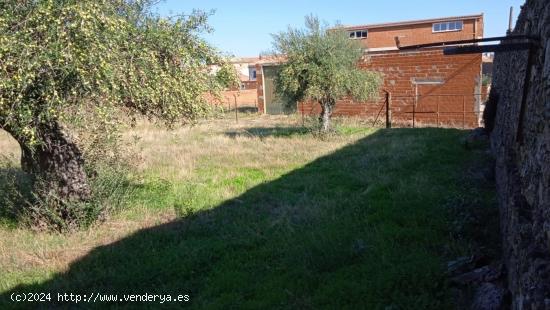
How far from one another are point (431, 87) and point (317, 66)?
6.98m

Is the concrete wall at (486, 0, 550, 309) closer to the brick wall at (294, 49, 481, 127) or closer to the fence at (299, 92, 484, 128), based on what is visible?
the fence at (299, 92, 484, 128)

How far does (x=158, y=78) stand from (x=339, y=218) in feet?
10.2

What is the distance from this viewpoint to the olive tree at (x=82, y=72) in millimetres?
4898

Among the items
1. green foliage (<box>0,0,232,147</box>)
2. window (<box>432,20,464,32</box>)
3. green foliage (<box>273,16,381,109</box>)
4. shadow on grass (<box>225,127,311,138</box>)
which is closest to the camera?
green foliage (<box>0,0,232,147</box>)

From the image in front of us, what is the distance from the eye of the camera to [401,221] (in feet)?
19.2

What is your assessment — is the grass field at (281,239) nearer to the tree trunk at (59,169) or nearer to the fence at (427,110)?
the tree trunk at (59,169)

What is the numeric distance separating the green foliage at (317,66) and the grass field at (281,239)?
5570 millimetres

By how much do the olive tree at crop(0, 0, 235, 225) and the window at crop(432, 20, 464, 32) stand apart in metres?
31.9

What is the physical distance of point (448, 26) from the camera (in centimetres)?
Result: 3569

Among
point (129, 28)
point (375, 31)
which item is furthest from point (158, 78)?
point (375, 31)

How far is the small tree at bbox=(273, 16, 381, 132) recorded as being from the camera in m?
15.3

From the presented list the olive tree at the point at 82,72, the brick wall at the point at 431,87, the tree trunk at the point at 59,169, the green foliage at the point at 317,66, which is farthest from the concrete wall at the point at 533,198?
the brick wall at the point at 431,87

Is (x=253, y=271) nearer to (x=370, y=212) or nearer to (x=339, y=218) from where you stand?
(x=339, y=218)

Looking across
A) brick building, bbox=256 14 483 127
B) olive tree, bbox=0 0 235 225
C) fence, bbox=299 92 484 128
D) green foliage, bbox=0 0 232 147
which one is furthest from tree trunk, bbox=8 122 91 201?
fence, bbox=299 92 484 128
